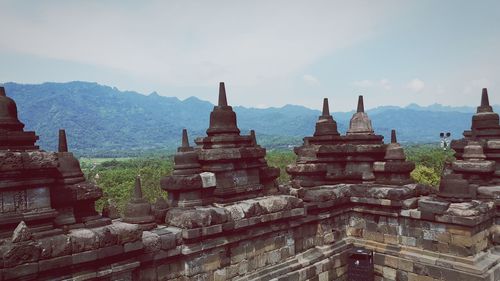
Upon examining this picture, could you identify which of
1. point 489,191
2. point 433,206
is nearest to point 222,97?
point 433,206

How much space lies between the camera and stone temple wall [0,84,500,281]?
4457 mm

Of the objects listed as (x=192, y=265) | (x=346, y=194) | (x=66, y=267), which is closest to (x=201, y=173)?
(x=192, y=265)

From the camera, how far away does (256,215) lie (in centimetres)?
669

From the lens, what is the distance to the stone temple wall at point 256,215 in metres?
4.46

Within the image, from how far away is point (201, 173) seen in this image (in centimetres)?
679

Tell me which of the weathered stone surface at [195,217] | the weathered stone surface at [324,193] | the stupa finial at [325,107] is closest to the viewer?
the weathered stone surface at [195,217]

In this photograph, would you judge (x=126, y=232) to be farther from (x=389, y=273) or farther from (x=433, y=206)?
(x=389, y=273)

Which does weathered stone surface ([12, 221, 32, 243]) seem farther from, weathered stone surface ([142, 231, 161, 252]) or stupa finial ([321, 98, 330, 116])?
stupa finial ([321, 98, 330, 116])

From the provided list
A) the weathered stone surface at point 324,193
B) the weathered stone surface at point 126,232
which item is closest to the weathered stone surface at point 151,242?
the weathered stone surface at point 126,232

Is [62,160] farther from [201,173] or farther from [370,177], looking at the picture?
[370,177]

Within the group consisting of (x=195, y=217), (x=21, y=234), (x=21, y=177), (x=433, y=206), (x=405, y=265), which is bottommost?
(x=405, y=265)

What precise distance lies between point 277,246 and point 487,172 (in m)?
5.68

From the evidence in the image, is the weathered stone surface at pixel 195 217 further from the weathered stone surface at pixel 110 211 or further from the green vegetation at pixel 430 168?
the green vegetation at pixel 430 168

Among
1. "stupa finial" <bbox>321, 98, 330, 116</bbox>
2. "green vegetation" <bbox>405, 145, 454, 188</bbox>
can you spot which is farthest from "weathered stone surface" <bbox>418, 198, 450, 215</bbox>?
"green vegetation" <bbox>405, 145, 454, 188</bbox>
